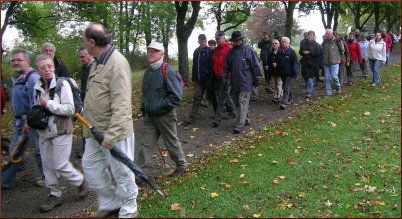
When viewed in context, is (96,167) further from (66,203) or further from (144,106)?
(144,106)

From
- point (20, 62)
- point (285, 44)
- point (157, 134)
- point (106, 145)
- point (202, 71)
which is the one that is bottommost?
point (157, 134)

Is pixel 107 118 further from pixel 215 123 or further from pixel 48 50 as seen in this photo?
pixel 215 123

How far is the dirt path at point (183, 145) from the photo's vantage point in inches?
204

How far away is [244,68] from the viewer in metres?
8.68

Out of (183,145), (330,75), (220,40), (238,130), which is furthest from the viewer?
(330,75)

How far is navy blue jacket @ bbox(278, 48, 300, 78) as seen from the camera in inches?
445

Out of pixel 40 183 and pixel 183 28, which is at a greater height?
pixel 183 28

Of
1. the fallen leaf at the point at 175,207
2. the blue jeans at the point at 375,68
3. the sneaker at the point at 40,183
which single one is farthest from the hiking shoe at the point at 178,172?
the blue jeans at the point at 375,68

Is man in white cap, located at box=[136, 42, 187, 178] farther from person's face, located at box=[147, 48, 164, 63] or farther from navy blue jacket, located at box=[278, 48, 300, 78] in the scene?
navy blue jacket, located at box=[278, 48, 300, 78]

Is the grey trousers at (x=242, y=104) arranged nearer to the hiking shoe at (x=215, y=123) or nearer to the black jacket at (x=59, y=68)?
the hiking shoe at (x=215, y=123)

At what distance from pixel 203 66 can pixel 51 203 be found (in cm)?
535

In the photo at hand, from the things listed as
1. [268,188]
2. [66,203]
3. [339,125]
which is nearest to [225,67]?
[339,125]

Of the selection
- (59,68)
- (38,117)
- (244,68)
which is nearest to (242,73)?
(244,68)

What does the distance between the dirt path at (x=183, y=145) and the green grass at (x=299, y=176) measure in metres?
0.64
